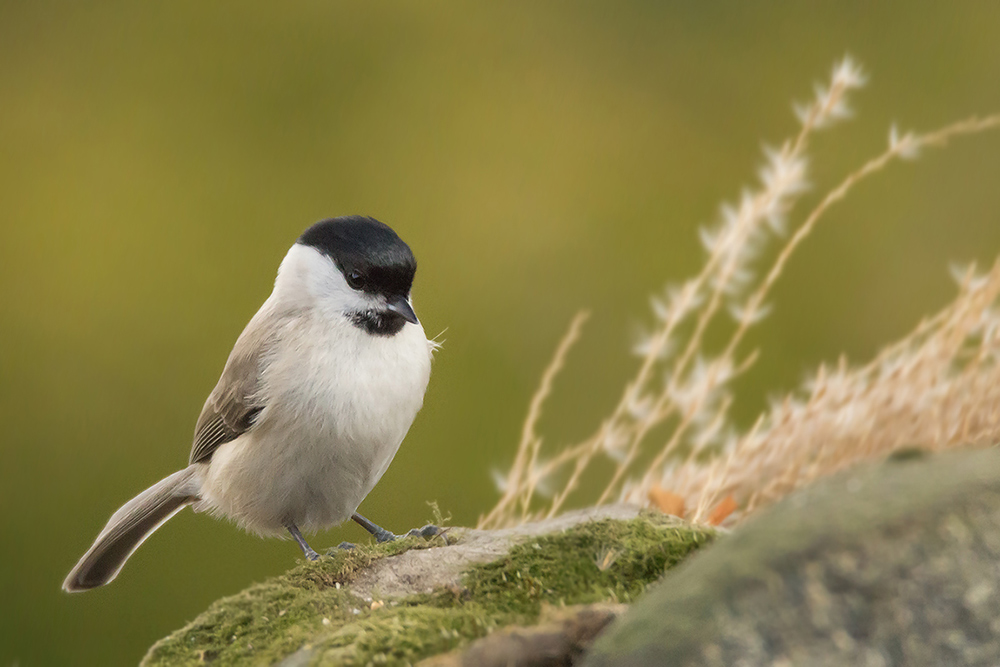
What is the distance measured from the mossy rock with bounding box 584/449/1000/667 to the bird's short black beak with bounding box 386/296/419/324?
99 centimetres

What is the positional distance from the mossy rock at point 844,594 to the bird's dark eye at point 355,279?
1091 millimetres

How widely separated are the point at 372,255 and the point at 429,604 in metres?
0.78

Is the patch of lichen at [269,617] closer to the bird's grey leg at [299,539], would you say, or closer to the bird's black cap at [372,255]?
the bird's grey leg at [299,539]

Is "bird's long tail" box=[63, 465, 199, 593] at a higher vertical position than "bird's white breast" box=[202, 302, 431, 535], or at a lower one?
lower

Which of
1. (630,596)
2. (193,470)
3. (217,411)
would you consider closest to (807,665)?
(630,596)

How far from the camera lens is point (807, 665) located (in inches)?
44.4

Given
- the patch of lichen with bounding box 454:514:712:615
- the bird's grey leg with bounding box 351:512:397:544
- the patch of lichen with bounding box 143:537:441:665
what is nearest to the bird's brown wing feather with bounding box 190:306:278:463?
the bird's grey leg with bounding box 351:512:397:544

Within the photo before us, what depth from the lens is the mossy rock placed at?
44.9 inches

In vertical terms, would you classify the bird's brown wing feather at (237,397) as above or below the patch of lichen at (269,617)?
above

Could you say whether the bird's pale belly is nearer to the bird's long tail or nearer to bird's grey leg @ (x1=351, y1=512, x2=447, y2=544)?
bird's grey leg @ (x1=351, y1=512, x2=447, y2=544)

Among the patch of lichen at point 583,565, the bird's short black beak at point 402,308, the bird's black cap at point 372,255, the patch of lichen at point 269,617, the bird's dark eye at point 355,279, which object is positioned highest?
the bird's black cap at point 372,255

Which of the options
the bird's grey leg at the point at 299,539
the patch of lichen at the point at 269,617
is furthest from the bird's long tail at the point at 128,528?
the patch of lichen at the point at 269,617

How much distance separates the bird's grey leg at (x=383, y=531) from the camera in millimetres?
2082

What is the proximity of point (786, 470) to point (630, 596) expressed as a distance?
94cm
